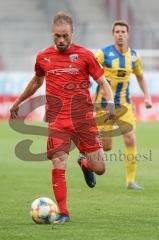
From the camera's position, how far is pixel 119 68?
12.3 metres

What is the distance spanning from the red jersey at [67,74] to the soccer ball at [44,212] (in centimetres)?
106

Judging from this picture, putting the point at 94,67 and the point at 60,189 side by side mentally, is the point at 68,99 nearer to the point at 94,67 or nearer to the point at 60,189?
the point at 94,67

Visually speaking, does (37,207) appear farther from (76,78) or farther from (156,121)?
(156,121)

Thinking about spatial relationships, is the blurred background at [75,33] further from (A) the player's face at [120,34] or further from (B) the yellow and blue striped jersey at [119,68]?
(A) the player's face at [120,34]

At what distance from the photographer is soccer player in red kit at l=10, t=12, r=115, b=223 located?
27.8 feet

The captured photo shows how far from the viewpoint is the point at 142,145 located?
738 inches

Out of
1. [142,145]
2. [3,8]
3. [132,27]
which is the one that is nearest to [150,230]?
[142,145]

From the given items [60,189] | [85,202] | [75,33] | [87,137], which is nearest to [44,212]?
[60,189]

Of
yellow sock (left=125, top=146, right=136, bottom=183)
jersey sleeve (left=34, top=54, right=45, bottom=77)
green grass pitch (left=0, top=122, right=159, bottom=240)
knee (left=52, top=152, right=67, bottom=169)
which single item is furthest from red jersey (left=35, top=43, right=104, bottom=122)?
yellow sock (left=125, top=146, right=136, bottom=183)

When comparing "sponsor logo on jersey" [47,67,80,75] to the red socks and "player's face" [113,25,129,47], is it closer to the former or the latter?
the red socks

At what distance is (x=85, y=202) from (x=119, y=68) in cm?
283

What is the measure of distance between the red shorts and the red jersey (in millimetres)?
105

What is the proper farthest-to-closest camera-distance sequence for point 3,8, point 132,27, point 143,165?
point 3,8, point 132,27, point 143,165

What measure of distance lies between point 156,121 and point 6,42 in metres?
6.84
